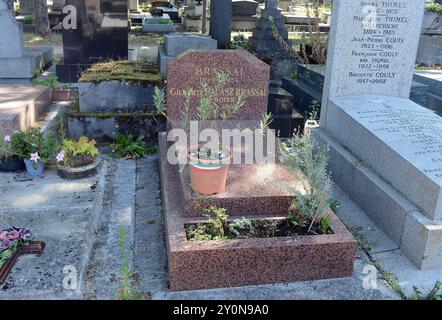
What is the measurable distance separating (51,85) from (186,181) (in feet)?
15.7

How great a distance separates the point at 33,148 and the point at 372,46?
155 inches

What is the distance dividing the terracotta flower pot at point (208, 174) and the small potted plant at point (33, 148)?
79.8 inches

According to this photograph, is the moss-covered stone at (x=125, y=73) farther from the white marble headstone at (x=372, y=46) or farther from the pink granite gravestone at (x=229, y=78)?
the white marble headstone at (x=372, y=46)

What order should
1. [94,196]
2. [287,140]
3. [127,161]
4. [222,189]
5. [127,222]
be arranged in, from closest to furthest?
[222,189] → [127,222] → [94,196] → [127,161] → [287,140]

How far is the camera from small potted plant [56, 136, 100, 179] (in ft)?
16.3

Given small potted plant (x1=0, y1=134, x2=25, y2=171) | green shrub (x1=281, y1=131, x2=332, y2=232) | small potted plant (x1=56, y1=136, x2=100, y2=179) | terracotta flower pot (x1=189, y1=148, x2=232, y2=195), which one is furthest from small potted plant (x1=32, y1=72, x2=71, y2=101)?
green shrub (x1=281, y1=131, x2=332, y2=232)

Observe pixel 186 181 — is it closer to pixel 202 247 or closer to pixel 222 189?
pixel 222 189

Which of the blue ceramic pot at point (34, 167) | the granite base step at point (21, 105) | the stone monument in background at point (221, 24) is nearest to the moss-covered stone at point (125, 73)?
the granite base step at point (21, 105)

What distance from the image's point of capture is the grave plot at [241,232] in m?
3.31

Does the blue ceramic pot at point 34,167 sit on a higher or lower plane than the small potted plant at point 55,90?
Result: lower

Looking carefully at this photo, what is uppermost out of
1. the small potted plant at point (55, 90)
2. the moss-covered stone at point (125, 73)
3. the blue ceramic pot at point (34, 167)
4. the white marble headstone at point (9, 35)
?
the white marble headstone at point (9, 35)

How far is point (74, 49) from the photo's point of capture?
347 inches

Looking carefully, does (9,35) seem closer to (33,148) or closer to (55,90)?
(55,90)

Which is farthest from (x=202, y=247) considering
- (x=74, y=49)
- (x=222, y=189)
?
(x=74, y=49)
